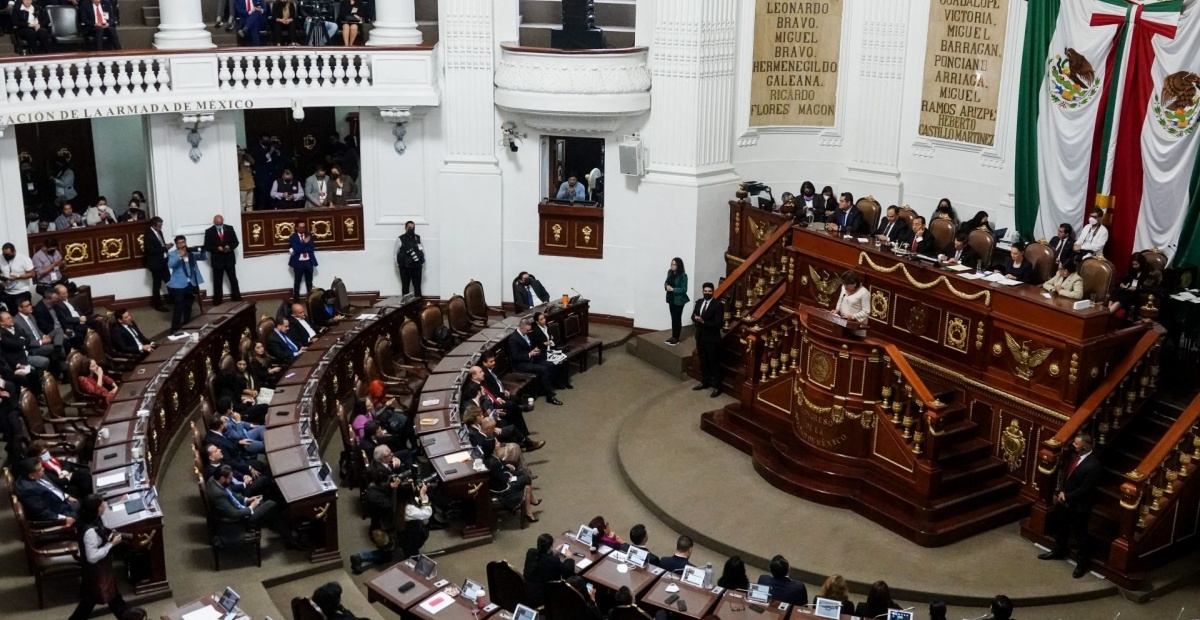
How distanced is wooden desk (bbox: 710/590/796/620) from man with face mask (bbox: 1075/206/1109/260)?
686 centimetres

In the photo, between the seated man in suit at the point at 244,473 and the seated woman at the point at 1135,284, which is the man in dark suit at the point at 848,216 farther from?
the seated man in suit at the point at 244,473

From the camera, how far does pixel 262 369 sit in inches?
588

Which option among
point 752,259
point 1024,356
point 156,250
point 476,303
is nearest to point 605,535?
point 1024,356

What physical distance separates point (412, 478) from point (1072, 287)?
22.5 feet

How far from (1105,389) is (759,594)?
15.0 ft

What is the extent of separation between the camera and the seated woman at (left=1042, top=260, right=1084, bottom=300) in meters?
13.1

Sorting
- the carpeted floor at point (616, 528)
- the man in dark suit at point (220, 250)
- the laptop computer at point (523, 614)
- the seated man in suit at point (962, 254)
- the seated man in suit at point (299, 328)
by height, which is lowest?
the carpeted floor at point (616, 528)

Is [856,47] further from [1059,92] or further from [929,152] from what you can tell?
[1059,92]

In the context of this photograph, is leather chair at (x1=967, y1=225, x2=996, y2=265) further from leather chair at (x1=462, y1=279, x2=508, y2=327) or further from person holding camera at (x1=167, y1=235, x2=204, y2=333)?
person holding camera at (x1=167, y1=235, x2=204, y2=333)

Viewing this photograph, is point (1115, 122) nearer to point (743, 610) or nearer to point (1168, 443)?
point (1168, 443)

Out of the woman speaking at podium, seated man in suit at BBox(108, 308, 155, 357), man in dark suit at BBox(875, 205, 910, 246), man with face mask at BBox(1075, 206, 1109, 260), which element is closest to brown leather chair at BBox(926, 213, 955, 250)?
man in dark suit at BBox(875, 205, 910, 246)

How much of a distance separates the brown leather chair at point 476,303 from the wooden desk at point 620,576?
289 inches

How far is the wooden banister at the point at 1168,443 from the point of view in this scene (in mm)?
11891

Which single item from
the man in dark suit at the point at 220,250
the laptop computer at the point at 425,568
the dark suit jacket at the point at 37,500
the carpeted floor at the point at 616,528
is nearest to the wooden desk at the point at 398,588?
the laptop computer at the point at 425,568
